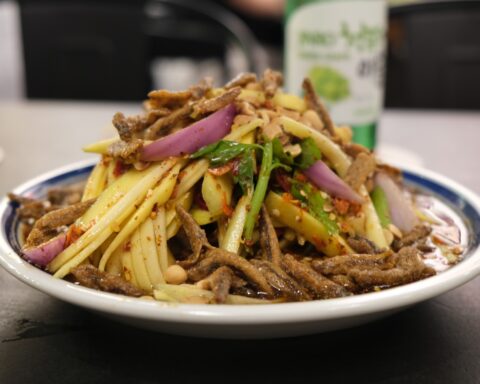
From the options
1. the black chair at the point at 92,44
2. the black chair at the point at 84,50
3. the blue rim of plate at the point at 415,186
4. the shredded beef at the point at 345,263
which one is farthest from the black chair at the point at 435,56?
the shredded beef at the point at 345,263

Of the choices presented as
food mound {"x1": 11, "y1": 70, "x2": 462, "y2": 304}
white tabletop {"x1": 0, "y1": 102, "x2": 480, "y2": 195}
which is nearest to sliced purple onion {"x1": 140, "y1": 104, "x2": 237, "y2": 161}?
food mound {"x1": 11, "y1": 70, "x2": 462, "y2": 304}

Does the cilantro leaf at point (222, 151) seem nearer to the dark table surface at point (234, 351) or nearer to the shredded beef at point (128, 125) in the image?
the shredded beef at point (128, 125)

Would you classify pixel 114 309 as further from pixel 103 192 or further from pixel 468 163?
pixel 468 163

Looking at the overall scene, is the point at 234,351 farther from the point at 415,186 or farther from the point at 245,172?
the point at 415,186

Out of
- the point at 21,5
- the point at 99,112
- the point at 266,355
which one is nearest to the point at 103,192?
the point at 266,355

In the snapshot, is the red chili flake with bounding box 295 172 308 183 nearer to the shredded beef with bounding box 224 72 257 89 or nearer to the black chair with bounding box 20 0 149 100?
the shredded beef with bounding box 224 72 257 89

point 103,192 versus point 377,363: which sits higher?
point 103,192
